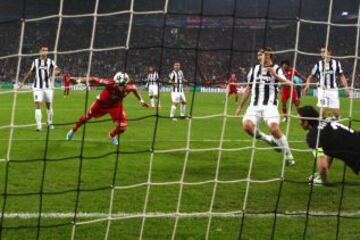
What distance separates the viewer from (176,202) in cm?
633

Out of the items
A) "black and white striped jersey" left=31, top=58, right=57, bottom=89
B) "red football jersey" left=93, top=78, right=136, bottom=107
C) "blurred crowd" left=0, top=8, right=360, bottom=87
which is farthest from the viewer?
"blurred crowd" left=0, top=8, right=360, bottom=87

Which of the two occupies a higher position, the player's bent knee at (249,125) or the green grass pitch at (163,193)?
the player's bent knee at (249,125)

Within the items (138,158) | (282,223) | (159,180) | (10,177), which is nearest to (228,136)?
(138,158)

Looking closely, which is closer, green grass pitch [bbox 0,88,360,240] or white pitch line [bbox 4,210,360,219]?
green grass pitch [bbox 0,88,360,240]

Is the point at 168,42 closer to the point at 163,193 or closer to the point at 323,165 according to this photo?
the point at 323,165

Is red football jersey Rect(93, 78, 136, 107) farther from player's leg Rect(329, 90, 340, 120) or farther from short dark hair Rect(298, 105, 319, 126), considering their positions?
player's leg Rect(329, 90, 340, 120)

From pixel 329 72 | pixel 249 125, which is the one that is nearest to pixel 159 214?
pixel 249 125

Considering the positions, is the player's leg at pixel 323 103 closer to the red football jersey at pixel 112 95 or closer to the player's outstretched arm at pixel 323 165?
the player's outstretched arm at pixel 323 165

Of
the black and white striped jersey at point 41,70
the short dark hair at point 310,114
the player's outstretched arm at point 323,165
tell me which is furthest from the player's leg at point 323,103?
the black and white striped jersey at point 41,70

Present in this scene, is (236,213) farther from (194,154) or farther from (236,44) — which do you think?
(236,44)

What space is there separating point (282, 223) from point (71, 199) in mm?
2334

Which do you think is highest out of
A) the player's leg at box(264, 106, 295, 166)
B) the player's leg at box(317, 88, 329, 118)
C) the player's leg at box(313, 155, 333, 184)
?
the player's leg at box(317, 88, 329, 118)

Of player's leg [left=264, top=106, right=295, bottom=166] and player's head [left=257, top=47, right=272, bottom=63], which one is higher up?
player's head [left=257, top=47, right=272, bottom=63]

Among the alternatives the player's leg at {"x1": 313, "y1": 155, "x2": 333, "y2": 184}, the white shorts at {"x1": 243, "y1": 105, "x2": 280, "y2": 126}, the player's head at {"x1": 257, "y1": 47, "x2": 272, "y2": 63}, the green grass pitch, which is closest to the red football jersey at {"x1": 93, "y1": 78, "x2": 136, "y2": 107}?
the green grass pitch
